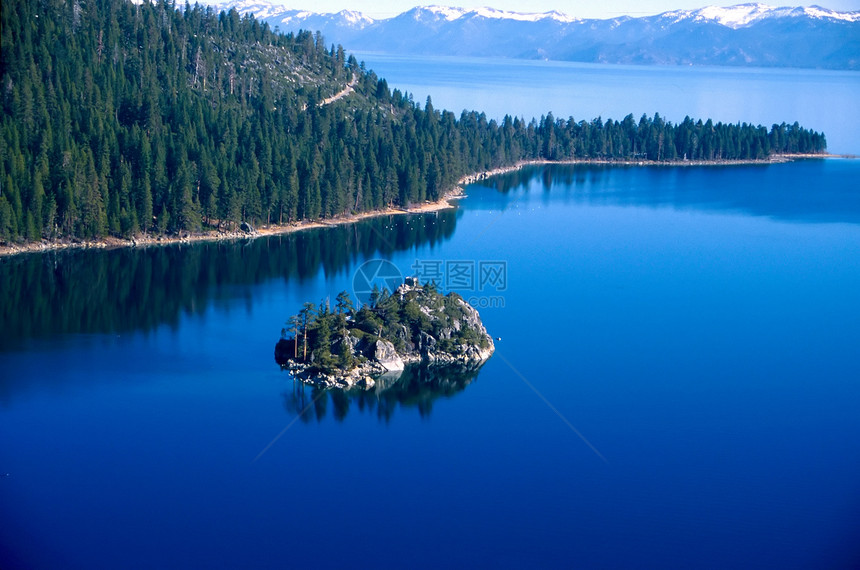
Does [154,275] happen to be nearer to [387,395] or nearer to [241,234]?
[241,234]

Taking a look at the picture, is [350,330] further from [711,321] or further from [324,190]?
[324,190]

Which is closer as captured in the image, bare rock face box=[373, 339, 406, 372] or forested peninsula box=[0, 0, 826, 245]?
bare rock face box=[373, 339, 406, 372]

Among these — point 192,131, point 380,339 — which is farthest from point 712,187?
point 380,339

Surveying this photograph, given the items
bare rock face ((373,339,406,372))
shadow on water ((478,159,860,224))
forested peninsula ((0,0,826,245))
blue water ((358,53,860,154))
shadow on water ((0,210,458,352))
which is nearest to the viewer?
bare rock face ((373,339,406,372))

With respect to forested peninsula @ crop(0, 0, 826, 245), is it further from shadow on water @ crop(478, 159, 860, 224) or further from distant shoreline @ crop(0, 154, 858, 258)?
shadow on water @ crop(478, 159, 860, 224)

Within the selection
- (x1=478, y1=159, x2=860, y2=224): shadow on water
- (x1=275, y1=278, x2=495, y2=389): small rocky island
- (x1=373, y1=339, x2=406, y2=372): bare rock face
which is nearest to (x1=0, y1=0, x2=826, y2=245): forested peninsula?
(x1=478, y1=159, x2=860, y2=224): shadow on water

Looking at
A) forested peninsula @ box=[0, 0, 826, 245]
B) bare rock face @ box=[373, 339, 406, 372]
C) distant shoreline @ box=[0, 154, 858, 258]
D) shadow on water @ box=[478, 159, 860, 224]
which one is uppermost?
forested peninsula @ box=[0, 0, 826, 245]

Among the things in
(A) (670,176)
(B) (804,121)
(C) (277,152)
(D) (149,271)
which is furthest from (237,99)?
(B) (804,121)
